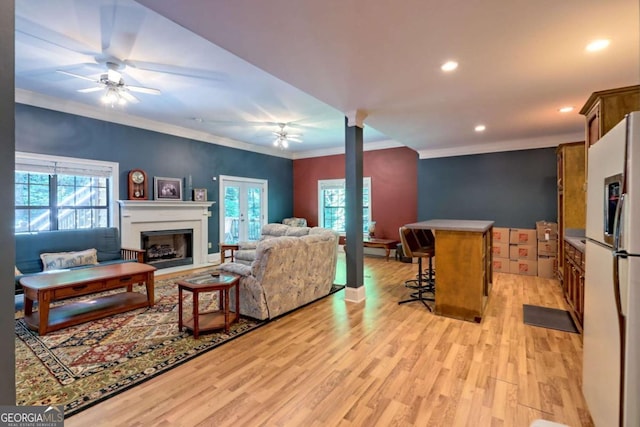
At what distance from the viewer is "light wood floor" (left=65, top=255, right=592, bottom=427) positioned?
1829 millimetres

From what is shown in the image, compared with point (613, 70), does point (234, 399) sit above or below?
below

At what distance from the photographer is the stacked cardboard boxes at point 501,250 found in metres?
5.62

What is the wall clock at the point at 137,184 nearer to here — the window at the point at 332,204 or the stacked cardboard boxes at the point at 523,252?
the window at the point at 332,204

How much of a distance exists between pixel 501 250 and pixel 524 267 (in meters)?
0.46

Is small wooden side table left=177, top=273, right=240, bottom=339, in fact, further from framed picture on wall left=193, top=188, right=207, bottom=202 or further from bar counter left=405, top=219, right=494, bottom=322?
framed picture on wall left=193, top=188, right=207, bottom=202

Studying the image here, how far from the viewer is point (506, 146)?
5.76 metres

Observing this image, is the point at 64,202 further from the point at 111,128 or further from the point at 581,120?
the point at 581,120

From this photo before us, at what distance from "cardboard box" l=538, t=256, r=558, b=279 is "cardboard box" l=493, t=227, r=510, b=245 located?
62 cm

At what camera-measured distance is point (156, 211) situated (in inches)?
217

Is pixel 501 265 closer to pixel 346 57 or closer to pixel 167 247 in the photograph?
pixel 346 57

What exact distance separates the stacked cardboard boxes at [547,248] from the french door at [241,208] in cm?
603

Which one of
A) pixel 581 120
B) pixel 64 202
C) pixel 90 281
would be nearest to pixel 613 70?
pixel 581 120

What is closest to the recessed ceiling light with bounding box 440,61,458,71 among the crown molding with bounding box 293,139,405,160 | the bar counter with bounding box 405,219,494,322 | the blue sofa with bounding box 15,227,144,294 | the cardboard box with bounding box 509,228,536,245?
the bar counter with bounding box 405,219,494,322

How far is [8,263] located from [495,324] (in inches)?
151
